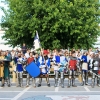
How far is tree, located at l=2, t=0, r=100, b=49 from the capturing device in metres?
36.2

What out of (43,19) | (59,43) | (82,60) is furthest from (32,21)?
(82,60)

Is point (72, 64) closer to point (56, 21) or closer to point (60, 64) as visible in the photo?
point (60, 64)

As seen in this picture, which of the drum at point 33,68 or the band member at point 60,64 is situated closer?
the drum at point 33,68

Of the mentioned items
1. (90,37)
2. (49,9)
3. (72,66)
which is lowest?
(72,66)

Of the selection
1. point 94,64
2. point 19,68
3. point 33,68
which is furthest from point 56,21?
point 94,64

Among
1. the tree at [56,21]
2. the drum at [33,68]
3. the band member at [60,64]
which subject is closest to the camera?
the drum at [33,68]

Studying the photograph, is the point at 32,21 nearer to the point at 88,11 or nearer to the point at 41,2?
the point at 41,2

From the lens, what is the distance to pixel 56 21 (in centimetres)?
3616

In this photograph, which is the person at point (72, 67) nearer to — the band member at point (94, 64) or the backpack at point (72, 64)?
the backpack at point (72, 64)

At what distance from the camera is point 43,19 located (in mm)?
36719

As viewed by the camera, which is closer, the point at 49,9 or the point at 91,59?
the point at 91,59

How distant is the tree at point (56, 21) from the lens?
36.2 metres

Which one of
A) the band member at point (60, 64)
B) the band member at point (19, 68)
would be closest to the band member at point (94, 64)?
the band member at point (60, 64)

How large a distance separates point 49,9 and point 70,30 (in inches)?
113
